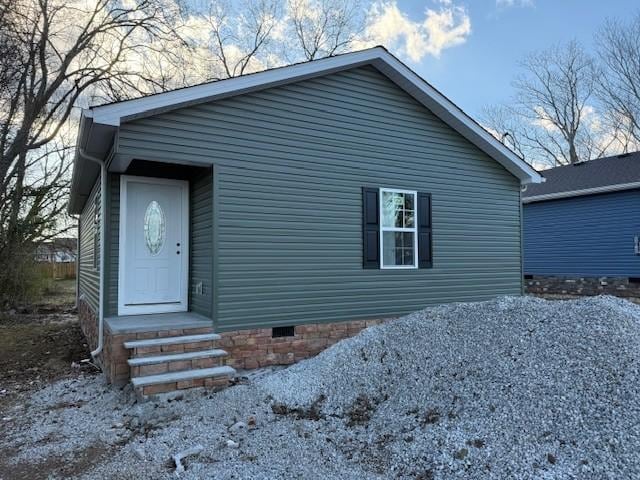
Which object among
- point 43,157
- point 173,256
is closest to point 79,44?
point 43,157

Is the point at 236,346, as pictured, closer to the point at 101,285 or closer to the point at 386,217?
the point at 101,285

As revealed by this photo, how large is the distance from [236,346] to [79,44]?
53.8 ft

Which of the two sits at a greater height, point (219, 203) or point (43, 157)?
point (43, 157)

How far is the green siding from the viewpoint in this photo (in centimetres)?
577

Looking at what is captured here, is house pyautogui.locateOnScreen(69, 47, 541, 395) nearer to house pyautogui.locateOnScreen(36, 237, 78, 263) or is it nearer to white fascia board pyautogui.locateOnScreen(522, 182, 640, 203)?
white fascia board pyautogui.locateOnScreen(522, 182, 640, 203)

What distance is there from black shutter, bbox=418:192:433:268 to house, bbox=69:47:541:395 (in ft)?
0.08

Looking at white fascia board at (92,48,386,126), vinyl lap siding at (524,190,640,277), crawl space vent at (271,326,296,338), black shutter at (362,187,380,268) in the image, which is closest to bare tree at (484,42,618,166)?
vinyl lap siding at (524,190,640,277)

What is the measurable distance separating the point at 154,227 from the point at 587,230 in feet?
44.4

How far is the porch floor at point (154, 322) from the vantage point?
5.09 metres

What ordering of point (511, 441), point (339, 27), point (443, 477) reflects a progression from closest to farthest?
point (443, 477), point (511, 441), point (339, 27)

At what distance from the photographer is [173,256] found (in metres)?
6.54

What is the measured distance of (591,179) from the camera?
14.9m

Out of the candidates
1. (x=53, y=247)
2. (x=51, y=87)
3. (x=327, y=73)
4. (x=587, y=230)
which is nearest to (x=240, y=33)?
(x=51, y=87)

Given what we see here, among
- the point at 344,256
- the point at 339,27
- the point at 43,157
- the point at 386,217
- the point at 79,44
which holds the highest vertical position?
the point at 339,27
